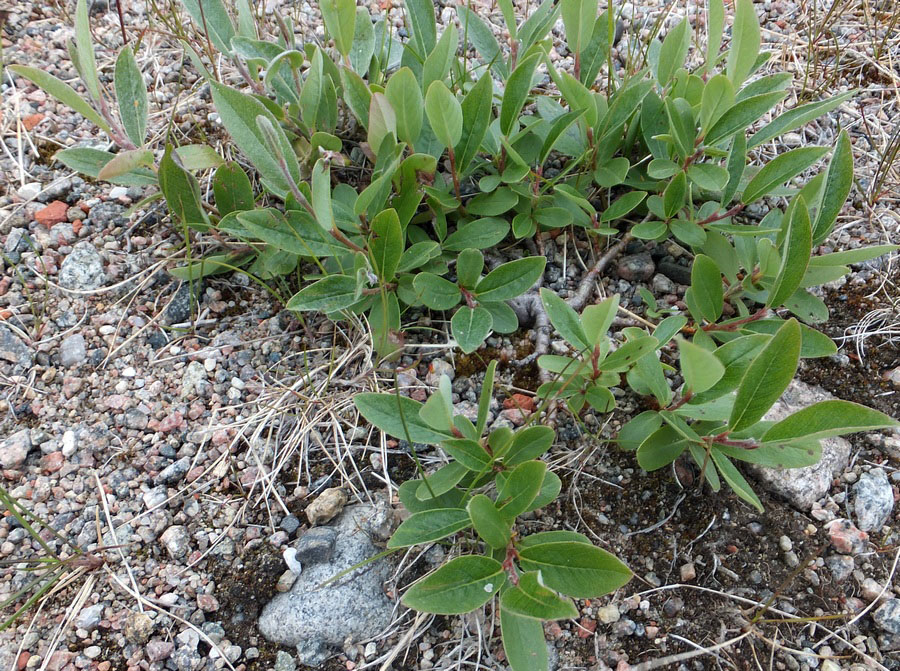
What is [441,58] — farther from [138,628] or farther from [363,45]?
[138,628]

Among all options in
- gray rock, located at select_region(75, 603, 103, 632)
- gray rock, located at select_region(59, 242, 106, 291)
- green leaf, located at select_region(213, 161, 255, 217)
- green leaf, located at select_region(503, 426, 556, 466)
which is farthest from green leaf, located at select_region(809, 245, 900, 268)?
gray rock, located at select_region(59, 242, 106, 291)

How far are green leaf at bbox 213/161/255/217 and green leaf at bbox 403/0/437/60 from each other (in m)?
0.65

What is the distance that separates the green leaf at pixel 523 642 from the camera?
4.33ft

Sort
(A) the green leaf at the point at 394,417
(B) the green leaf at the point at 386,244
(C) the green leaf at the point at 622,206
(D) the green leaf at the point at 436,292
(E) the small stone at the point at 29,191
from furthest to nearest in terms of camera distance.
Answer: (E) the small stone at the point at 29,191 < (C) the green leaf at the point at 622,206 < (D) the green leaf at the point at 436,292 < (B) the green leaf at the point at 386,244 < (A) the green leaf at the point at 394,417

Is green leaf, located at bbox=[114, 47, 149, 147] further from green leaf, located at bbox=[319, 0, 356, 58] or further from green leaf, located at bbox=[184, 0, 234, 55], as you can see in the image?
green leaf, located at bbox=[319, 0, 356, 58]

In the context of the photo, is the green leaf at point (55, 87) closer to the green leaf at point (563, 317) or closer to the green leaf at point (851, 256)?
the green leaf at point (563, 317)

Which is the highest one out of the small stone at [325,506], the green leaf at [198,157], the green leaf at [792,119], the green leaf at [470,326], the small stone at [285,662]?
the green leaf at [792,119]

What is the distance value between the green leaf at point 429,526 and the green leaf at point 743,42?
128cm

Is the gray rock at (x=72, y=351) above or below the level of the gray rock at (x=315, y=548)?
above

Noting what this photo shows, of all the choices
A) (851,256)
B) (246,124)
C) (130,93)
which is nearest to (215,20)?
(130,93)

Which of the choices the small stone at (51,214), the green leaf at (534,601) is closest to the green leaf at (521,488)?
the green leaf at (534,601)

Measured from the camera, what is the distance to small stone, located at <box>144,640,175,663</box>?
1464 mm

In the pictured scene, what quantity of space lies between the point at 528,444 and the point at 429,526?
28 cm

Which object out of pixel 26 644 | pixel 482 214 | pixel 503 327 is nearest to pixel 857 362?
pixel 503 327
